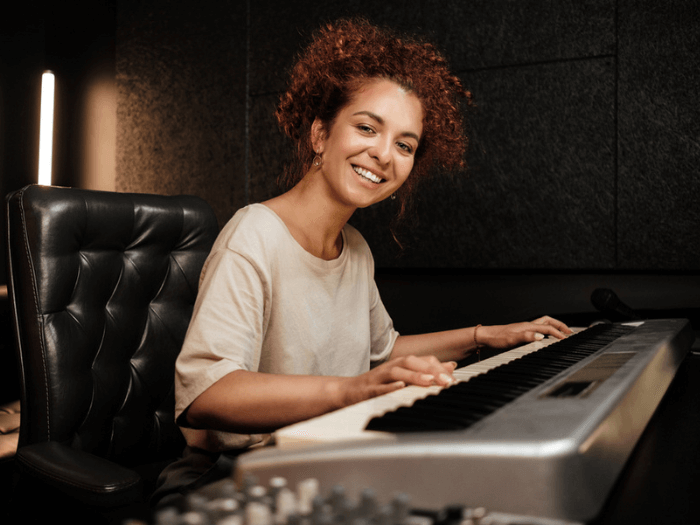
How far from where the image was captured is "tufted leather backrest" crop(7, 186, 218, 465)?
1068mm

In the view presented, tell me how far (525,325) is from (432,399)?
0.74 metres

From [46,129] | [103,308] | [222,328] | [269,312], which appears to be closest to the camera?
[222,328]

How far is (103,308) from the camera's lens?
122 centimetres

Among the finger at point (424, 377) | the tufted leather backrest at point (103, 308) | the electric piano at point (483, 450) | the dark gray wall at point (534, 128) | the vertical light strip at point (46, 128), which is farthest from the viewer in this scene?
the vertical light strip at point (46, 128)

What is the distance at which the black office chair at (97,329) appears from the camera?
0.91 m

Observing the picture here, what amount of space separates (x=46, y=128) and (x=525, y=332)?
181 cm

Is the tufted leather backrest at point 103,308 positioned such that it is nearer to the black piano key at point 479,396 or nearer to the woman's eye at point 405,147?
the woman's eye at point 405,147

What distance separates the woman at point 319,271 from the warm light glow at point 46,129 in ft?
4.02

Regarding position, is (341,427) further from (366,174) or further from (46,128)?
(46,128)

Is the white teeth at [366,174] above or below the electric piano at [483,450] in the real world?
above

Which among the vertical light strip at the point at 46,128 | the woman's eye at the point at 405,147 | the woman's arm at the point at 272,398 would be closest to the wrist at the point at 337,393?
the woman's arm at the point at 272,398

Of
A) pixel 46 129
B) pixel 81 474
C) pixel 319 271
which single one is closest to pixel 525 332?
pixel 319 271

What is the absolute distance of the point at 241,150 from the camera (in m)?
2.07

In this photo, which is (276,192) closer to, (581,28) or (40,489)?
(581,28)
